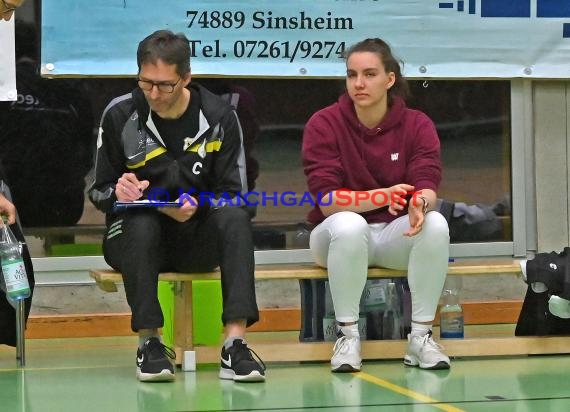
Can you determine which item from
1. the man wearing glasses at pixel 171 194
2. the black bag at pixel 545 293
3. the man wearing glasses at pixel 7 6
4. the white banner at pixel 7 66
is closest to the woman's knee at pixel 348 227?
the man wearing glasses at pixel 171 194

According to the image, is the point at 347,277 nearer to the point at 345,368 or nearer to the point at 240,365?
the point at 345,368

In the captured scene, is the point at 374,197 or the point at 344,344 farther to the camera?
the point at 374,197

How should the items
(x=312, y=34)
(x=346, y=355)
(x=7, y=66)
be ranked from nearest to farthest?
(x=346, y=355) < (x=7, y=66) < (x=312, y=34)

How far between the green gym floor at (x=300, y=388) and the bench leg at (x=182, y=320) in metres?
0.09

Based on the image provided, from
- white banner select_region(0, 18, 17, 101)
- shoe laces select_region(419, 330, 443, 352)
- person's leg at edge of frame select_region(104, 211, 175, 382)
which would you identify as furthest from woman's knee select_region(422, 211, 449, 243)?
white banner select_region(0, 18, 17, 101)

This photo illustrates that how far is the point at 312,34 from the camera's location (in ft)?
15.9

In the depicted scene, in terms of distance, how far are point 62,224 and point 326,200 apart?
4.74ft

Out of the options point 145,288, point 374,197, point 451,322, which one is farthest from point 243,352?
point 451,322

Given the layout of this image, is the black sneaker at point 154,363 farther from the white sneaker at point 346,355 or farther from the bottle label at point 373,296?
the bottle label at point 373,296

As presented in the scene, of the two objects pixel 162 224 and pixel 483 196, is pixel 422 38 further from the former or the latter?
pixel 162 224

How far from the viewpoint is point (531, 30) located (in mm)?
5008

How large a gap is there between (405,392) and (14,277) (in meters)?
1.37

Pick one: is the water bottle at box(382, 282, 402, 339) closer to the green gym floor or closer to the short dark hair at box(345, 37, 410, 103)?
the green gym floor

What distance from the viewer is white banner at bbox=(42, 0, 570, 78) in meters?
4.70
